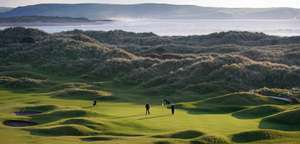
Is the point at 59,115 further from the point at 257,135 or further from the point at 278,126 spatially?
the point at 278,126

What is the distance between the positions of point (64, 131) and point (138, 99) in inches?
951

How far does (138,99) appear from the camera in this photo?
63188 mm

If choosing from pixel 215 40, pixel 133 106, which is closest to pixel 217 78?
pixel 133 106

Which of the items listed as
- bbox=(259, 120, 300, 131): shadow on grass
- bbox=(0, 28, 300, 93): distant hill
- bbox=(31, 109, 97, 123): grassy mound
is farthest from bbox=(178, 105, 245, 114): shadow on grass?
bbox=(0, 28, 300, 93): distant hill

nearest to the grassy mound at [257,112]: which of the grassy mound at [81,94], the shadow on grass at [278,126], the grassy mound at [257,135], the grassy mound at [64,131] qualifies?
the shadow on grass at [278,126]

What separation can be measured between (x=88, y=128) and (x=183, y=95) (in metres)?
27.3

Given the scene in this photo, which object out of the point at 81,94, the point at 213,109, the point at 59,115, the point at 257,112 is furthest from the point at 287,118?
the point at 81,94

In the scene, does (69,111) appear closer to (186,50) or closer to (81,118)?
(81,118)

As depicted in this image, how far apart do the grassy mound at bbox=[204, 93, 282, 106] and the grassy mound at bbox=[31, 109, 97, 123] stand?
50.6 feet

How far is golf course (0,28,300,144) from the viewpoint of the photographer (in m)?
38.5

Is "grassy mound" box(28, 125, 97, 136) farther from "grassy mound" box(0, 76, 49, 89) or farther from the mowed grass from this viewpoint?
"grassy mound" box(0, 76, 49, 89)

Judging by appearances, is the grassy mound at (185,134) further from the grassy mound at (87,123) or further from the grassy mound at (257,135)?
the grassy mound at (87,123)

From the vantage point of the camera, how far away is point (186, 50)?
126938 mm

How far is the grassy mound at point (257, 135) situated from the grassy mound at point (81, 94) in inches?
1072
